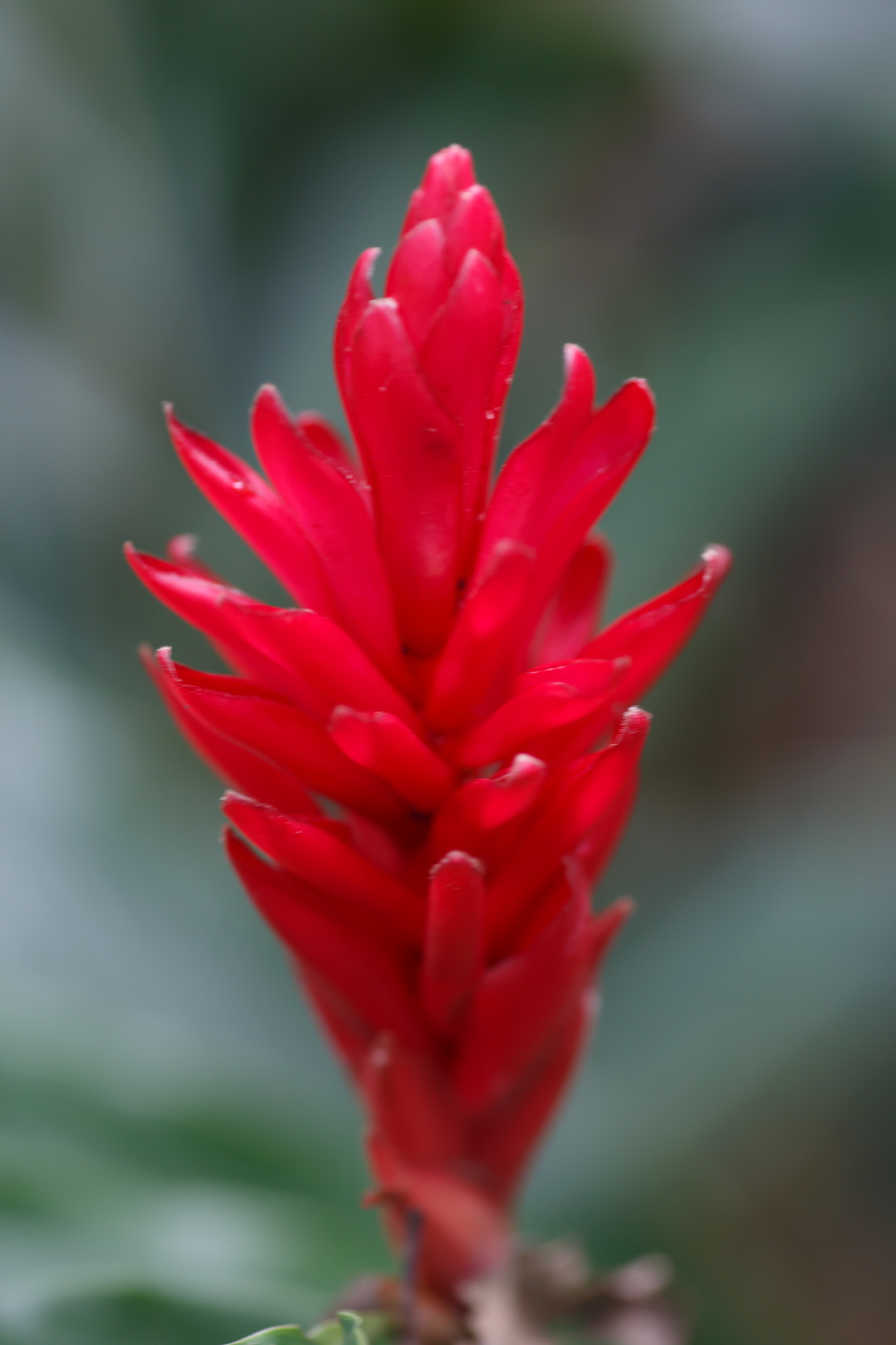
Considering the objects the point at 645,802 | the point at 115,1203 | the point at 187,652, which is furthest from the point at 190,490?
the point at 115,1203

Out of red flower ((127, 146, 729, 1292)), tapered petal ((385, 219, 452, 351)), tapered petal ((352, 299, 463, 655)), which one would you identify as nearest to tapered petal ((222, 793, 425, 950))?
red flower ((127, 146, 729, 1292))

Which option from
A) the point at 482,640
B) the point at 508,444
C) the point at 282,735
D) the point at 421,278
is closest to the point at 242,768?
the point at 282,735

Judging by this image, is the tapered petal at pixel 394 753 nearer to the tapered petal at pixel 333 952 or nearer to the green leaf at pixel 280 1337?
the tapered petal at pixel 333 952

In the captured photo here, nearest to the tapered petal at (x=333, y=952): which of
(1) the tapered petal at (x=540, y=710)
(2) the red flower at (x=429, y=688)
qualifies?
(2) the red flower at (x=429, y=688)

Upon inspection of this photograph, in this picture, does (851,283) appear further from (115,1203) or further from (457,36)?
(115,1203)

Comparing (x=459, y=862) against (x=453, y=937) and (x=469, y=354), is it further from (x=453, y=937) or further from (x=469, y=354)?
(x=469, y=354)
